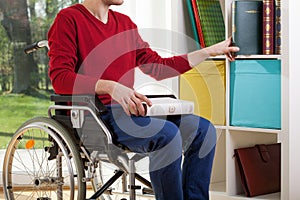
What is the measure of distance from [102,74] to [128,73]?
0.13 meters

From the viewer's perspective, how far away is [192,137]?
248 centimetres

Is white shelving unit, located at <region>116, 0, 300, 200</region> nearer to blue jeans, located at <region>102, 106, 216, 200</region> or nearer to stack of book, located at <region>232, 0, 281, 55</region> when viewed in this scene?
stack of book, located at <region>232, 0, 281, 55</region>

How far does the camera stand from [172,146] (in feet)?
7.48

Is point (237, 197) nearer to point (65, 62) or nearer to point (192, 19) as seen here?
point (192, 19)

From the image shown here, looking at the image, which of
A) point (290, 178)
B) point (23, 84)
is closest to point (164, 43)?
point (23, 84)

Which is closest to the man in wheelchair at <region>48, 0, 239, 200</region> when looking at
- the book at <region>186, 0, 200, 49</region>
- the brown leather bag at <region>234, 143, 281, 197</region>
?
the book at <region>186, 0, 200, 49</region>

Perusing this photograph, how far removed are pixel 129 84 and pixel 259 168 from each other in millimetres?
832

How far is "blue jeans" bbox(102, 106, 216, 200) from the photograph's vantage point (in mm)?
2275

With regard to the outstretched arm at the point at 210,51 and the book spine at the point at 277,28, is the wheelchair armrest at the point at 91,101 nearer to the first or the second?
the outstretched arm at the point at 210,51

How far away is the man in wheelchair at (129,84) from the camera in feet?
7.50

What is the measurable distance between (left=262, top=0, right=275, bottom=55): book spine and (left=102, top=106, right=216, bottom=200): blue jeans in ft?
1.89

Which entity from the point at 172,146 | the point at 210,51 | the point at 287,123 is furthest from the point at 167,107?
the point at 287,123

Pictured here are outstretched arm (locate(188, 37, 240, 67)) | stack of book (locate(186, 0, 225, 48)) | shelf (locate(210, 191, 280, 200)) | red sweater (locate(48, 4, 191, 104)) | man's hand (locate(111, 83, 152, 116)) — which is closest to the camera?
man's hand (locate(111, 83, 152, 116))

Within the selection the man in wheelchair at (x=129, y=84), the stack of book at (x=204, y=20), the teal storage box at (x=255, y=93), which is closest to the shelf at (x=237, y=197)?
the teal storage box at (x=255, y=93)
